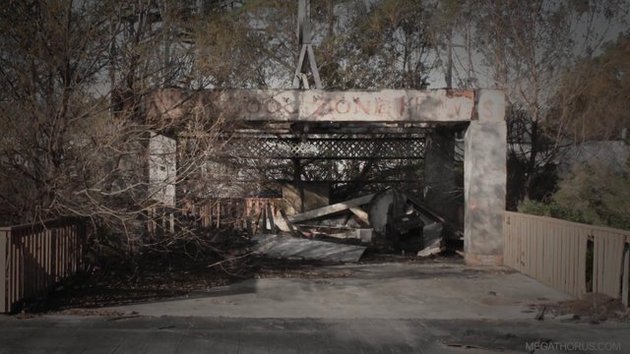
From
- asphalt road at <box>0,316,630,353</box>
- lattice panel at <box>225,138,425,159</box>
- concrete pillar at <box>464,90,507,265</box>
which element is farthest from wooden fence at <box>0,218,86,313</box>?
lattice panel at <box>225,138,425,159</box>

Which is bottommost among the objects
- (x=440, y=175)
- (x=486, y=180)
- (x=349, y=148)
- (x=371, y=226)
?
(x=371, y=226)

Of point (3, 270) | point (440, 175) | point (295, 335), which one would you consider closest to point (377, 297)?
point (295, 335)

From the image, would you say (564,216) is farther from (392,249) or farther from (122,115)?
(122,115)

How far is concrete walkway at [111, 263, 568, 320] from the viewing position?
8969 millimetres

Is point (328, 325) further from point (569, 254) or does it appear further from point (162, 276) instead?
point (162, 276)

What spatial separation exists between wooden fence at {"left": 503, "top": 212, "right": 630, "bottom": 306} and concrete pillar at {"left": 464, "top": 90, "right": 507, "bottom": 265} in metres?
0.29

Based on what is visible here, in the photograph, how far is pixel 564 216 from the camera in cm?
1299

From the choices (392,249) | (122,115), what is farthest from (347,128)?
(122,115)

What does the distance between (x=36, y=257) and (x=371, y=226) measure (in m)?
9.56

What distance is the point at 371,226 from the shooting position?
56.4 feet

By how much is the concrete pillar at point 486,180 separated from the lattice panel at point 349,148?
17.8 feet

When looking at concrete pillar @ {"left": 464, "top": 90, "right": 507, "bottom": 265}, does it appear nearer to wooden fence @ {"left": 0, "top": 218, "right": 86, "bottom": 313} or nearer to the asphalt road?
the asphalt road

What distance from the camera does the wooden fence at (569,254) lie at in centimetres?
900

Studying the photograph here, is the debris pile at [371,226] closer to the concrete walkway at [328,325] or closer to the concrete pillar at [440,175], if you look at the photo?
the concrete pillar at [440,175]
